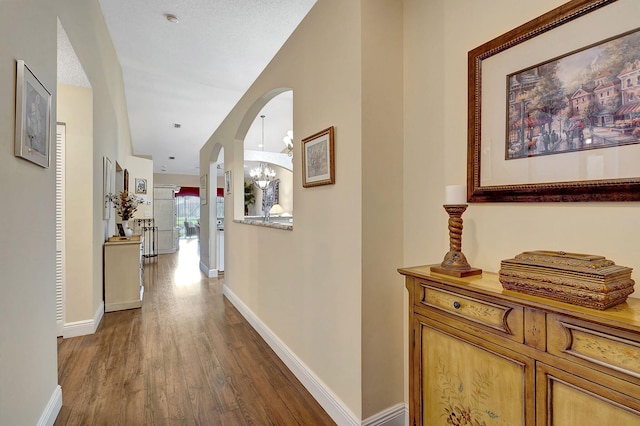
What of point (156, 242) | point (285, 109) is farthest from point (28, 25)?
point (156, 242)

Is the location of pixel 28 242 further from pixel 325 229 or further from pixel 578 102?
pixel 578 102

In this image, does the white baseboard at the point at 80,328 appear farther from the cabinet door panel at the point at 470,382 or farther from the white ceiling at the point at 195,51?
the cabinet door panel at the point at 470,382

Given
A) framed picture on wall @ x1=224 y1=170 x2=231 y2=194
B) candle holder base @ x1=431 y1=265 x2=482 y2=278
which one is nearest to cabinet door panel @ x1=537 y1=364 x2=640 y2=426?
candle holder base @ x1=431 y1=265 x2=482 y2=278

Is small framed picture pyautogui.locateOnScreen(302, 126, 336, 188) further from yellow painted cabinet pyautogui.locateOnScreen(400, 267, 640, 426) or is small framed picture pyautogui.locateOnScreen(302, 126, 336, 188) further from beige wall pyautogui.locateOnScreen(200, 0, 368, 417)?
yellow painted cabinet pyautogui.locateOnScreen(400, 267, 640, 426)

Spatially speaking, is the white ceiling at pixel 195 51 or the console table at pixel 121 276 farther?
the console table at pixel 121 276

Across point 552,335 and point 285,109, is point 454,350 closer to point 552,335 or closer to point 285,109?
point 552,335

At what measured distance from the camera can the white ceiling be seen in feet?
9.85

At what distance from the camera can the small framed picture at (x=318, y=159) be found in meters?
1.91

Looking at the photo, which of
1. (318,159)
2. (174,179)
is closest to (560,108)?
(318,159)

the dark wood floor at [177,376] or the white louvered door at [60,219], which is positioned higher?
the white louvered door at [60,219]

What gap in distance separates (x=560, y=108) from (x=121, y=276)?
4.50 m

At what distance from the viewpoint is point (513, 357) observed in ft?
3.32

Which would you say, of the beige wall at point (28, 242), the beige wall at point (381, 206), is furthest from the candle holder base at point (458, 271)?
the beige wall at point (28, 242)

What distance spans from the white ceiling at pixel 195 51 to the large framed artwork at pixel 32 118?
1.84 meters
